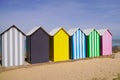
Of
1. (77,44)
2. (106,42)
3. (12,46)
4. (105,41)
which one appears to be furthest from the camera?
(106,42)

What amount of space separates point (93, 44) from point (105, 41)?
1.27 metres

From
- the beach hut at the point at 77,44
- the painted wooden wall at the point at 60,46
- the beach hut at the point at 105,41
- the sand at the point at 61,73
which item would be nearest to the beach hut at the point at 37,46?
the painted wooden wall at the point at 60,46

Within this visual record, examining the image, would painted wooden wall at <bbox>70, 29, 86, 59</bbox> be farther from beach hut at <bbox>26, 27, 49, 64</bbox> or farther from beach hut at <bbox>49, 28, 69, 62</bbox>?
beach hut at <bbox>26, 27, 49, 64</bbox>

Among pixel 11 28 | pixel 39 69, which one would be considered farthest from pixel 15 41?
pixel 39 69

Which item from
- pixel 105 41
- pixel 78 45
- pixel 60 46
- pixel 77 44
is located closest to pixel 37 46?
pixel 60 46

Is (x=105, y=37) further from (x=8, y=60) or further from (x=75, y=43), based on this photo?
(x=8, y=60)

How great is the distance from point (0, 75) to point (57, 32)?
5.14m

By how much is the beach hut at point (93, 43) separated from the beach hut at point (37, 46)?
12.4 feet

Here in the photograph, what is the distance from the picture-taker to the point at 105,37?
55.2 ft

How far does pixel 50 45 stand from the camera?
1430 centimetres

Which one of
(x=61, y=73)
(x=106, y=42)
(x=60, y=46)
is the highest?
(x=106, y=42)

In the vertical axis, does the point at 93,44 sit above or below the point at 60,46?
above

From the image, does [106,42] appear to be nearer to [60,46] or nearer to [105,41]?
[105,41]

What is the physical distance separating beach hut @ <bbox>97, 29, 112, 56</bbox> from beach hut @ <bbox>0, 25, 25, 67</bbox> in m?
6.89
